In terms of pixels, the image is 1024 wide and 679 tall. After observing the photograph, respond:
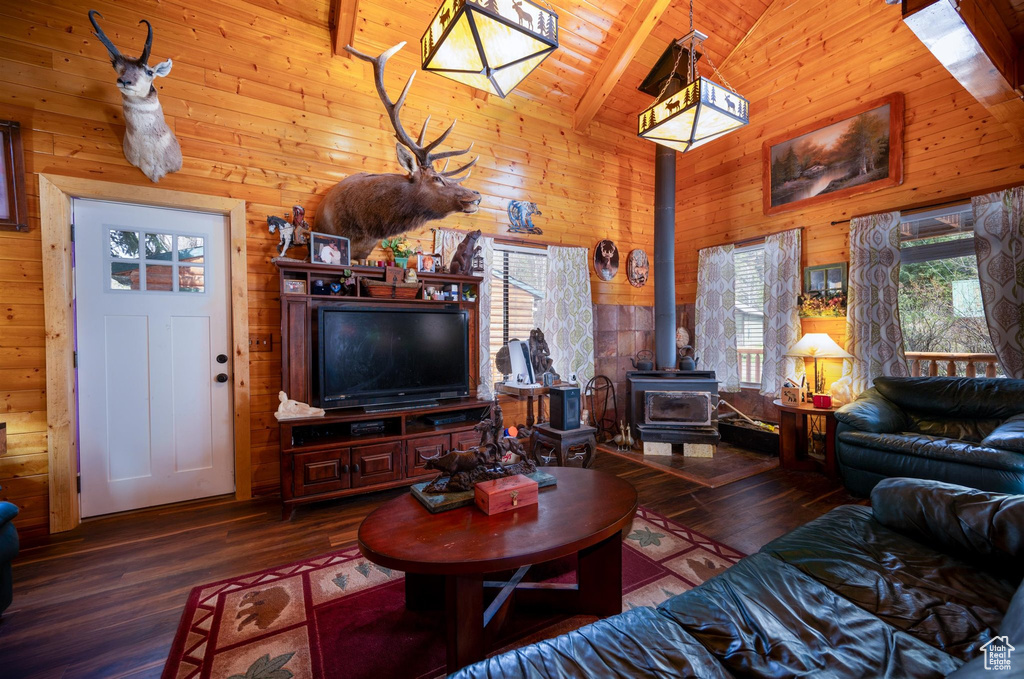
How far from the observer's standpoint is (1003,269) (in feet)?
10.1

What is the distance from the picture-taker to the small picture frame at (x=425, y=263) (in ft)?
11.9

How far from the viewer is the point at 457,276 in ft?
12.1

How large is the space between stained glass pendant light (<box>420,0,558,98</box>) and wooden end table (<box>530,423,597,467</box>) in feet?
8.56

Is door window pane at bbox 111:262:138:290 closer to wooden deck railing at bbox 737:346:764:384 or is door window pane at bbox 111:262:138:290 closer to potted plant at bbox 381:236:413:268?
potted plant at bbox 381:236:413:268

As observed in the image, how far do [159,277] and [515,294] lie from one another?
10.1ft

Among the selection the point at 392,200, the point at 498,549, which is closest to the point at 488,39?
the point at 392,200

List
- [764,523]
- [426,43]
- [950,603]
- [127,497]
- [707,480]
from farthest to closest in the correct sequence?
1. [707,480]
2. [127,497]
3. [764,523]
4. [426,43]
5. [950,603]

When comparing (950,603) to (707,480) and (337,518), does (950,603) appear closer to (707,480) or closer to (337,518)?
(707,480)

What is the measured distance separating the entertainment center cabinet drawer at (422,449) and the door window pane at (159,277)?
2135mm

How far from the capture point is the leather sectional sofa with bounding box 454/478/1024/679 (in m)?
0.98

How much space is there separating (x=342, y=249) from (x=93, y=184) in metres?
1.59

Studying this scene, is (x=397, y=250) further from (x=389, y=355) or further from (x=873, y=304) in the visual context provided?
(x=873, y=304)

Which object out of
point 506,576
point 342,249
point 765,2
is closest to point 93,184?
point 342,249

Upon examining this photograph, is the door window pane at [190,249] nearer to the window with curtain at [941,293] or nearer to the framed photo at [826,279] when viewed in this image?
the framed photo at [826,279]
